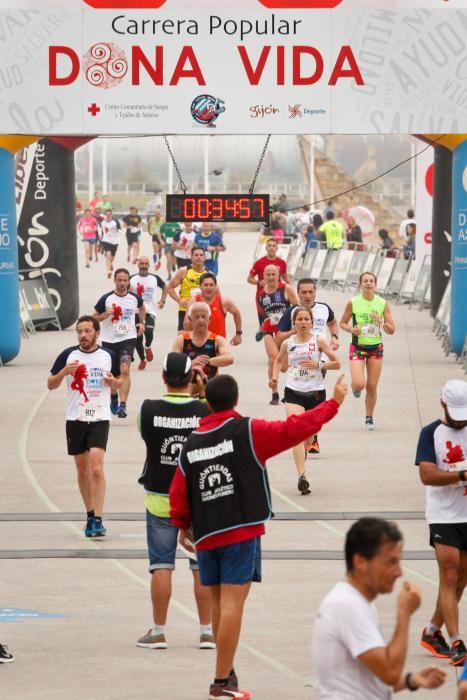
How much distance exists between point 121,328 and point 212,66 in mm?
4322

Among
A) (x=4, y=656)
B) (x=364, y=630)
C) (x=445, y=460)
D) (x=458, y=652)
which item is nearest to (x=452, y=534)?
(x=445, y=460)

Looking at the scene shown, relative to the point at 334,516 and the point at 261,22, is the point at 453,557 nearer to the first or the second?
the point at 334,516

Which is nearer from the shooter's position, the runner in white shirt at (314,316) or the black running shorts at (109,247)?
the runner in white shirt at (314,316)

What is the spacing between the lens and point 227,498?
7824mm

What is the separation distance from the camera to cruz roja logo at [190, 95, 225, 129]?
20625 millimetres

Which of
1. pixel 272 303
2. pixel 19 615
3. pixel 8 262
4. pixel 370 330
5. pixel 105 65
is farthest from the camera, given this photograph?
pixel 8 262

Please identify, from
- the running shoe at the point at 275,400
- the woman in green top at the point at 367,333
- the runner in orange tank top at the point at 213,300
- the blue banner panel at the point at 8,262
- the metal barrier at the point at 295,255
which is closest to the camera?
the runner in orange tank top at the point at 213,300

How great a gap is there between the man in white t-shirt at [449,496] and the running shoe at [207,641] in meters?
1.29

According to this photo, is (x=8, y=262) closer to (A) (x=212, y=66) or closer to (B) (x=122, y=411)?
(A) (x=212, y=66)

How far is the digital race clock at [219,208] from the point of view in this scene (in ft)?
65.1

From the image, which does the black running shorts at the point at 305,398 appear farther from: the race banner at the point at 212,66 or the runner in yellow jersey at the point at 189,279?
the race banner at the point at 212,66

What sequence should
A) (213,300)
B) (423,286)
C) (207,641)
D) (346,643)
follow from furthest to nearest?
(423,286)
(213,300)
(207,641)
(346,643)

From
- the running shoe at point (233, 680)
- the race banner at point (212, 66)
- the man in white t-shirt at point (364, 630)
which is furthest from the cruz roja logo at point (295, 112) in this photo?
the man in white t-shirt at point (364, 630)

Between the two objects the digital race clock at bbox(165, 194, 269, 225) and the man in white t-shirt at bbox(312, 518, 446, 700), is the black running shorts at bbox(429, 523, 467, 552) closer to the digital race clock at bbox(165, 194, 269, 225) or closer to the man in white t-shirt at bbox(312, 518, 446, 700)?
the man in white t-shirt at bbox(312, 518, 446, 700)
